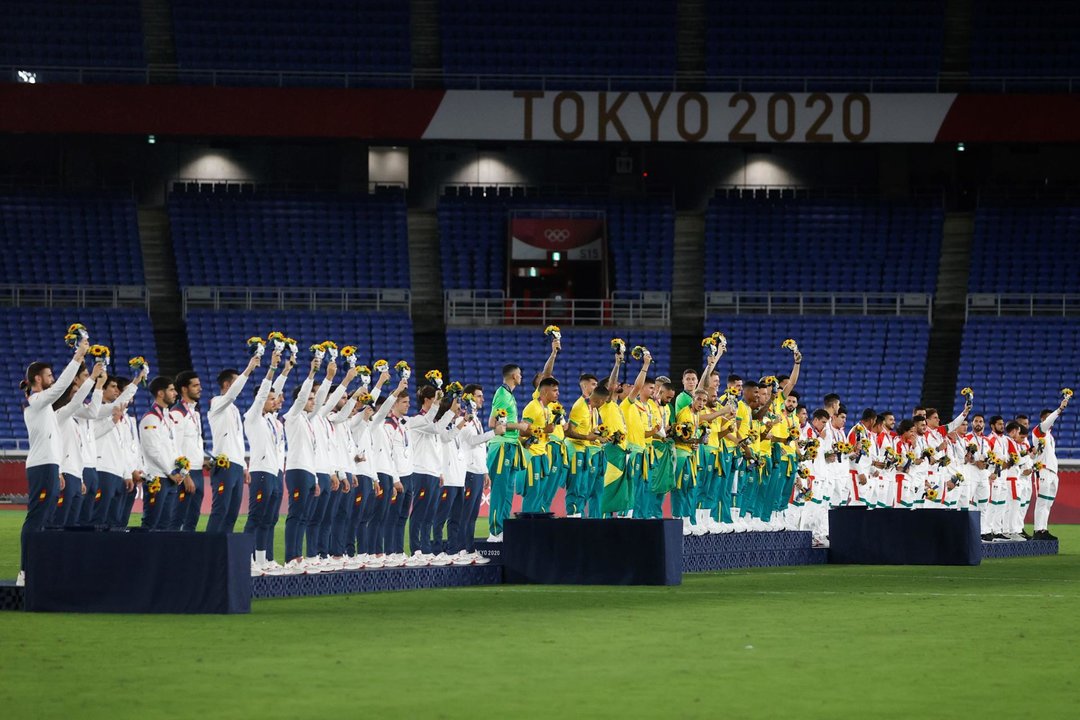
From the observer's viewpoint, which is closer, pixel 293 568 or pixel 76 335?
pixel 76 335

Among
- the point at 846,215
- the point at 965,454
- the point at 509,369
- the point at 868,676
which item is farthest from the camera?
the point at 846,215

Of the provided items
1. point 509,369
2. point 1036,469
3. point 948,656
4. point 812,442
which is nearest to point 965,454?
point 1036,469

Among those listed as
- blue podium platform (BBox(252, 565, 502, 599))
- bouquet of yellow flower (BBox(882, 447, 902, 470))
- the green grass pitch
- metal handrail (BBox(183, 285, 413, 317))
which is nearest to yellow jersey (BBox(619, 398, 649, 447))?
blue podium platform (BBox(252, 565, 502, 599))

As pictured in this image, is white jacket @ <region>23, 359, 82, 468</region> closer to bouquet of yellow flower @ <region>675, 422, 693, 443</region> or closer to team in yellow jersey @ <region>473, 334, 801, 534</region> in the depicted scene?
team in yellow jersey @ <region>473, 334, 801, 534</region>

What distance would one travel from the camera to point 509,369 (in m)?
17.3

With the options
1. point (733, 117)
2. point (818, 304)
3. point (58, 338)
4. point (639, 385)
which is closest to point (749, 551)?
point (639, 385)

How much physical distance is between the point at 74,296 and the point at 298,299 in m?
5.37

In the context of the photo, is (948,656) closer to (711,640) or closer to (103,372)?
(711,640)

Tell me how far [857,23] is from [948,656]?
3226 cm

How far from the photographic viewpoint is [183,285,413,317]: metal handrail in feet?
→ 126

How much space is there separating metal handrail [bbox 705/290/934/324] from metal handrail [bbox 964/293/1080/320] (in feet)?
3.52

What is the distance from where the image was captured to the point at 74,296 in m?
38.9

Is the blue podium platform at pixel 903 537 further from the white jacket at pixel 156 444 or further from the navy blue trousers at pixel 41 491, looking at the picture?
the navy blue trousers at pixel 41 491

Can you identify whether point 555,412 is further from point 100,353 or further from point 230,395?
point 100,353
